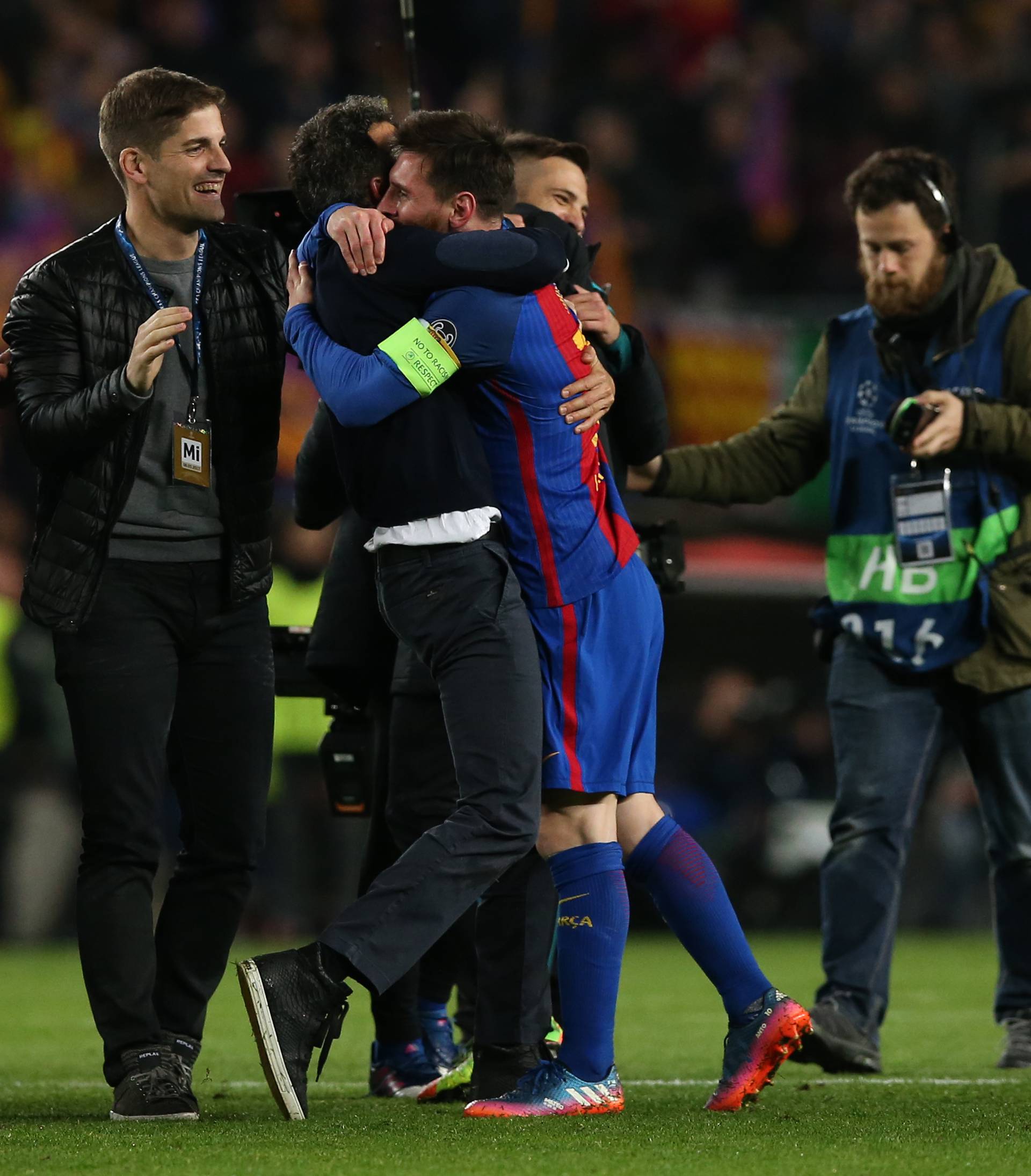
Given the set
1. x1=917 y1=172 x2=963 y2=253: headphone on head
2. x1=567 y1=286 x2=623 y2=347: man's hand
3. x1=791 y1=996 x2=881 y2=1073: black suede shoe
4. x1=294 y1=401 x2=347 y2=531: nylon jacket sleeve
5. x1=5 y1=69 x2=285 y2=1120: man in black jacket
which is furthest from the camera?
x1=917 y1=172 x2=963 y2=253: headphone on head

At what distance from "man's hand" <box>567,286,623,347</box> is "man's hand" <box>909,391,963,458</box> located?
1.00 m

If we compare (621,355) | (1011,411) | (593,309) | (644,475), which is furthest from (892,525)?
(593,309)

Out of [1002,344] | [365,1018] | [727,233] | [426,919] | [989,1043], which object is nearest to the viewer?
[426,919]

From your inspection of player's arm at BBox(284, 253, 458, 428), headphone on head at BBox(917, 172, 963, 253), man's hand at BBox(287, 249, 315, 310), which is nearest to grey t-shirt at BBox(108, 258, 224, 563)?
man's hand at BBox(287, 249, 315, 310)

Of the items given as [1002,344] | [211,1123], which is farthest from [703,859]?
[1002,344]

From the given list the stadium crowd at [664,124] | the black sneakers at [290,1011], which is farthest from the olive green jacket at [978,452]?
the stadium crowd at [664,124]

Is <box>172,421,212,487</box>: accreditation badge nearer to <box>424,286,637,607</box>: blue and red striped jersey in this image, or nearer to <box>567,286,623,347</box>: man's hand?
<box>424,286,637,607</box>: blue and red striped jersey

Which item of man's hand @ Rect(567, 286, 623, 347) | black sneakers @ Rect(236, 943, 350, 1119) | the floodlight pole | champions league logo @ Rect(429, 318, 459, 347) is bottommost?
black sneakers @ Rect(236, 943, 350, 1119)

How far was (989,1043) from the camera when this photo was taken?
18.2 feet

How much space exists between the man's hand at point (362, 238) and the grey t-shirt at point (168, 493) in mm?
475

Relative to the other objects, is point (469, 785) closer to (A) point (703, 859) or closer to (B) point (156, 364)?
(A) point (703, 859)

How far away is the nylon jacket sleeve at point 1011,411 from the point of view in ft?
16.0

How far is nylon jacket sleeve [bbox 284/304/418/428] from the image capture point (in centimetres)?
365

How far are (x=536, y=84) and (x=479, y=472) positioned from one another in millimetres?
9595
